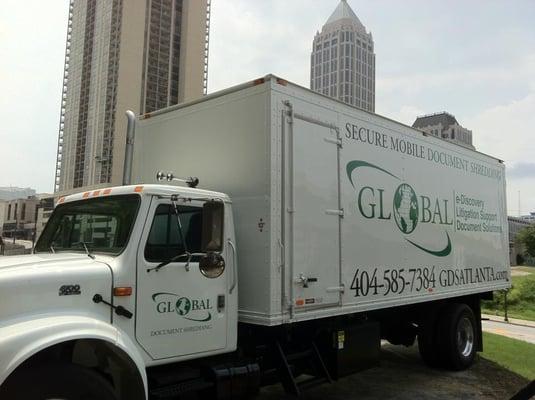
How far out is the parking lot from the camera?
23.0ft

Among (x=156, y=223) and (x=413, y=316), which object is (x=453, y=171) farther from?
(x=156, y=223)

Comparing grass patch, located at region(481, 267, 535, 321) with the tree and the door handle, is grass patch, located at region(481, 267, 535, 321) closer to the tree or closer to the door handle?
the door handle

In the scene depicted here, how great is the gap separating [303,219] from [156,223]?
5.35 feet

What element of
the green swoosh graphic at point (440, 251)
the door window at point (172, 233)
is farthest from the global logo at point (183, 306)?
the green swoosh graphic at point (440, 251)

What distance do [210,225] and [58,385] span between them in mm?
1550

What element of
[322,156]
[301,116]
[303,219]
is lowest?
[303,219]

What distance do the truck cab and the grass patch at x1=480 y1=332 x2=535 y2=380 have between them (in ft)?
19.5

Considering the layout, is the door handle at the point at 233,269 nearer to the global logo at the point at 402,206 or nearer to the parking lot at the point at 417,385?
the global logo at the point at 402,206

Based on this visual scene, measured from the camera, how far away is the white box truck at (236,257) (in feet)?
12.5

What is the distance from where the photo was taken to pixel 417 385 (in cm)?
753

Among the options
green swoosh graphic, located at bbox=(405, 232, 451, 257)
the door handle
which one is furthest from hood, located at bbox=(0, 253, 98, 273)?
green swoosh graphic, located at bbox=(405, 232, 451, 257)

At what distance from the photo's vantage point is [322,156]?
582 centimetres

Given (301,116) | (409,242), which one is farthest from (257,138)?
(409,242)

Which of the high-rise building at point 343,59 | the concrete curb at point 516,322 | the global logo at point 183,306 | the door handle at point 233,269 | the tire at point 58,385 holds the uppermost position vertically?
the high-rise building at point 343,59
